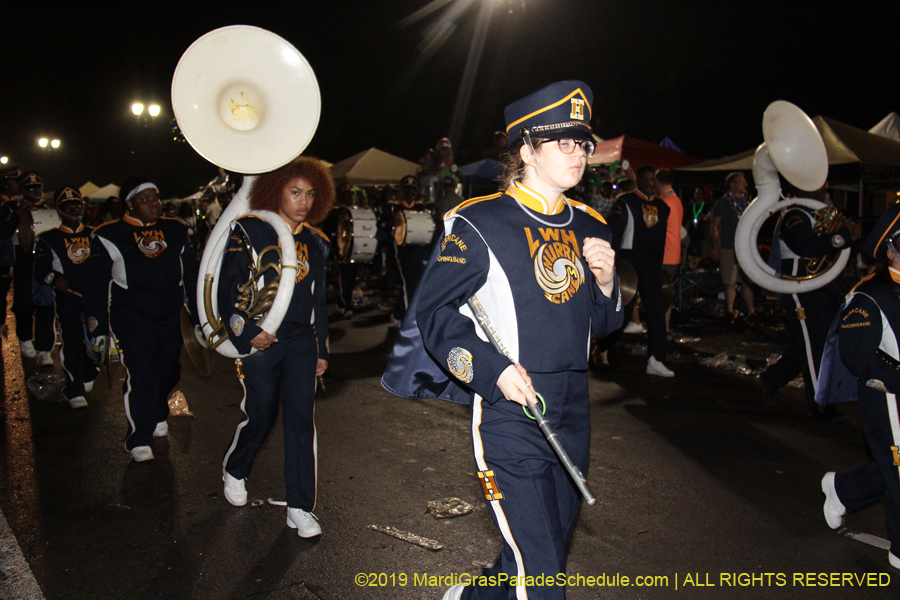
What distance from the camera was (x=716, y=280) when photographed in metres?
11.8

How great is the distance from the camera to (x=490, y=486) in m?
2.30

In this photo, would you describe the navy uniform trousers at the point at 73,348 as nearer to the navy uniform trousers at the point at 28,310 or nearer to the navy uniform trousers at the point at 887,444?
the navy uniform trousers at the point at 28,310

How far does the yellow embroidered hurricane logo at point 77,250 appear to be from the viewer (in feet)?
22.2

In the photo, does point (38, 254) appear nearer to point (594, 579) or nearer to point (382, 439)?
point (382, 439)

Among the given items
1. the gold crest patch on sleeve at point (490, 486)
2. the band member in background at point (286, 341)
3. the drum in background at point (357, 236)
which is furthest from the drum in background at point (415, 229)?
the gold crest patch on sleeve at point (490, 486)

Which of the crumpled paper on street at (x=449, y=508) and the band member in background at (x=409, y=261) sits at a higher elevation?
the band member in background at (x=409, y=261)

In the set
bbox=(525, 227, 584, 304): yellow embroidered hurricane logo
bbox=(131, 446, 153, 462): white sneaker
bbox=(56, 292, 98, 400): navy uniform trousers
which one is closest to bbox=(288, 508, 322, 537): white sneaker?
bbox=(131, 446, 153, 462): white sneaker

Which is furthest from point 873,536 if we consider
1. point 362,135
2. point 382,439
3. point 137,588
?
point 362,135

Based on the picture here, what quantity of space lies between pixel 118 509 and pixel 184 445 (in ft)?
3.81

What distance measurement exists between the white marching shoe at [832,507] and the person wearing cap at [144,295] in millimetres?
4204

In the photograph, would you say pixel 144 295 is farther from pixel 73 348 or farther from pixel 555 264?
pixel 555 264

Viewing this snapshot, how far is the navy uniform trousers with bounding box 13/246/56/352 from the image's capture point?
815cm

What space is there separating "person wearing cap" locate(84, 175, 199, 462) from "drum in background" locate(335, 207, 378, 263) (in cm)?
618

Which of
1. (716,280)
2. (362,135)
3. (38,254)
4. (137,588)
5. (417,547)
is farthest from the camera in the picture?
(362,135)
